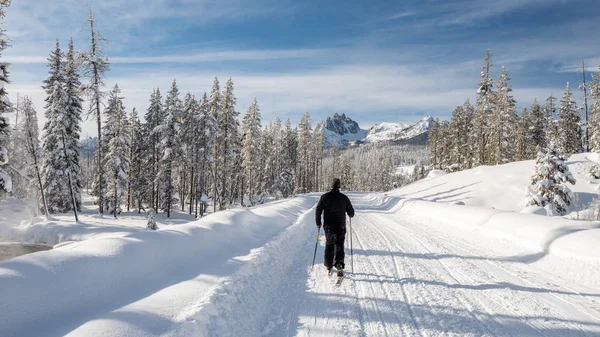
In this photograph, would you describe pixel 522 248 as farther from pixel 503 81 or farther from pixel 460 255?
pixel 503 81

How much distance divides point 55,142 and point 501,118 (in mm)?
53961

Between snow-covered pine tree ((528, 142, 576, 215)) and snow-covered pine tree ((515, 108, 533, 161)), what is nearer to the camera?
snow-covered pine tree ((528, 142, 576, 215))

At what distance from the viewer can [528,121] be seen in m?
54.9

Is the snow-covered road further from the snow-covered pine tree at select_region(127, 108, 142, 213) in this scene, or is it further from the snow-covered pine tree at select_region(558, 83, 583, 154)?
the snow-covered pine tree at select_region(558, 83, 583, 154)

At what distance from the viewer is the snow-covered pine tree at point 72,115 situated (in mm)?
29652

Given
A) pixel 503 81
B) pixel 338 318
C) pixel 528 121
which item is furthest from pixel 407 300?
pixel 528 121

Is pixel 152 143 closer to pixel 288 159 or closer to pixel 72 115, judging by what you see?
pixel 72 115

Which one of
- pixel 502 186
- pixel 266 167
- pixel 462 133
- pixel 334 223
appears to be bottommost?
pixel 334 223

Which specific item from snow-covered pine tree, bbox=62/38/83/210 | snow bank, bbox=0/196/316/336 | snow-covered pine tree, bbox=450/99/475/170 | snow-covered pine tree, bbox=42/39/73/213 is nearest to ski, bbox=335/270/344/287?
snow bank, bbox=0/196/316/336

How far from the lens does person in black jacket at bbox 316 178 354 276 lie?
26.7 ft

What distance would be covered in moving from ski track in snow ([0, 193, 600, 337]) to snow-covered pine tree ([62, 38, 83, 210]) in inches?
1143

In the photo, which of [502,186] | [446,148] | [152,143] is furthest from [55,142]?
A: [446,148]

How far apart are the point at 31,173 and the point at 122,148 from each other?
33.7ft

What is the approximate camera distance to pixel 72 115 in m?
31.5
